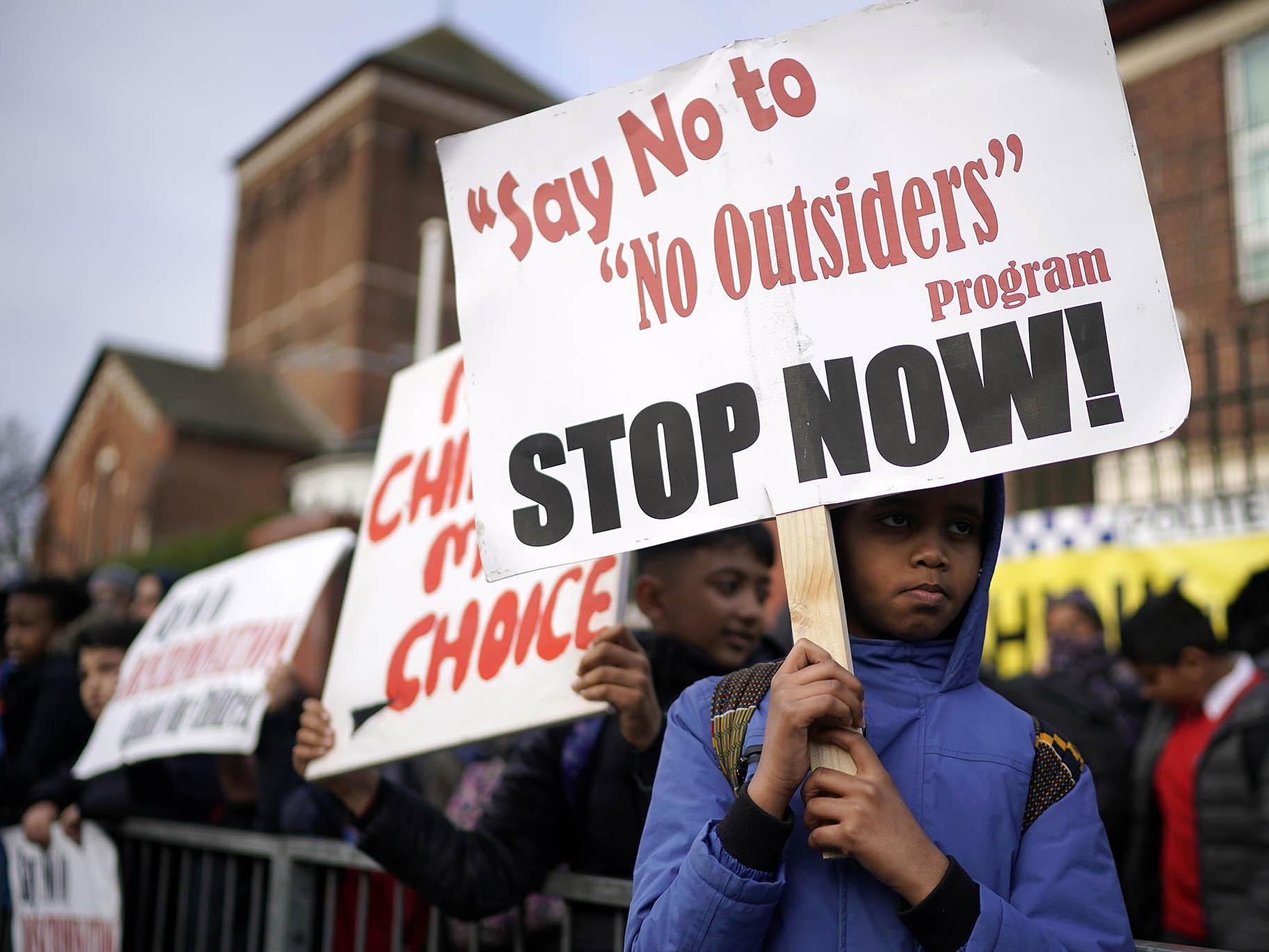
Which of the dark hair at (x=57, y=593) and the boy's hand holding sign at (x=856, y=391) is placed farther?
the dark hair at (x=57, y=593)

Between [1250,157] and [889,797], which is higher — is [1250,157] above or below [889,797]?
above

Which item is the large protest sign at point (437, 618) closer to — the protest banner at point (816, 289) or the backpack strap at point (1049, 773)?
the protest banner at point (816, 289)

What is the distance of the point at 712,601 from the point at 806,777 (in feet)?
3.89

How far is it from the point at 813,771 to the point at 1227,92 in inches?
446

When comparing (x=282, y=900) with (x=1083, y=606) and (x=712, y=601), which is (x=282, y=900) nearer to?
(x=712, y=601)

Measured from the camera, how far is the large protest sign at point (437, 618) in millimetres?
2436

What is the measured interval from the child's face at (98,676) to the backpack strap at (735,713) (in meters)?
3.32

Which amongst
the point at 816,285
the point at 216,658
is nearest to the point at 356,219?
the point at 216,658

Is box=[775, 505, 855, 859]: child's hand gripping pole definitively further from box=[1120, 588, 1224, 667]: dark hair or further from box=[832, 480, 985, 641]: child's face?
box=[1120, 588, 1224, 667]: dark hair

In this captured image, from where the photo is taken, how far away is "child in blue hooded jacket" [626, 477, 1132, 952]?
137 centimetres

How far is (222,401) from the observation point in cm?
3881

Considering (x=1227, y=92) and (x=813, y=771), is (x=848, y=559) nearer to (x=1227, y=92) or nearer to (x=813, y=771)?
(x=813, y=771)

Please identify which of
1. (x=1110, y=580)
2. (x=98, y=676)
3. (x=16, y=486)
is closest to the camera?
(x=98, y=676)

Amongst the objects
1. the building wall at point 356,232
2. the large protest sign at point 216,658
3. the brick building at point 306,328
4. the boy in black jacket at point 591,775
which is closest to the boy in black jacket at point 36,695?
the large protest sign at point 216,658
